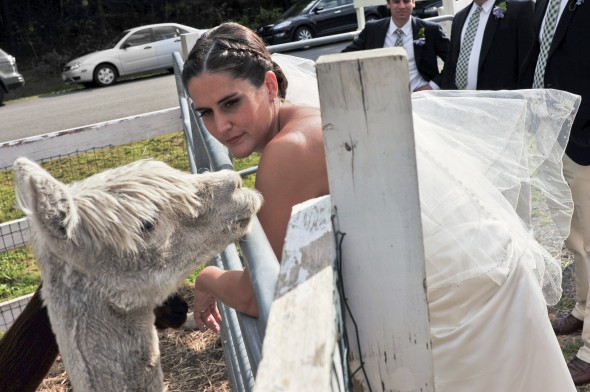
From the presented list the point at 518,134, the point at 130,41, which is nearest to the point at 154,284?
the point at 518,134

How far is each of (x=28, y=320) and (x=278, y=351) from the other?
4.74 ft

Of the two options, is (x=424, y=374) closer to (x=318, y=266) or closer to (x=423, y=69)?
(x=318, y=266)

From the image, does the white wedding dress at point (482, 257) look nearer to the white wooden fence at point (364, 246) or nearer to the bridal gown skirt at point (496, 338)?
the bridal gown skirt at point (496, 338)

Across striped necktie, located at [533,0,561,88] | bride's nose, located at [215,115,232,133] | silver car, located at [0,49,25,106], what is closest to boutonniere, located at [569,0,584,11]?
striped necktie, located at [533,0,561,88]

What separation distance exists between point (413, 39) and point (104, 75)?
15196 millimetres

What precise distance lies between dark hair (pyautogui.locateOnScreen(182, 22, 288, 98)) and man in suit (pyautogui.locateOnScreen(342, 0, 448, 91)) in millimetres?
3188

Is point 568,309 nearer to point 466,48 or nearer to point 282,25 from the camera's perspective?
point 466,48

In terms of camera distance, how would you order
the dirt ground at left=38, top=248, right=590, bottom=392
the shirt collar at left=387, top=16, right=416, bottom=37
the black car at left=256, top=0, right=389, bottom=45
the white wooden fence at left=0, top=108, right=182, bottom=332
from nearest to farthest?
the dirt ground at left=38, top=248, right=590, bottom=392
the white wooden fence at left=0, top=108, right=182, bottom=332
the shirt collar at left=387, top=16, right=416, bottom=37
the black car at left=256, top=0, right=389, bottom=45

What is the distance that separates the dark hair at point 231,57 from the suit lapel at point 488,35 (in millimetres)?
2380

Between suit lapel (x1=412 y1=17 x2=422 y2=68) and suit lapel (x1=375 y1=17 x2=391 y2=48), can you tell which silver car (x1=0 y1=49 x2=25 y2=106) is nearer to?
suit lapel (x1=375 y1=17 x2=391 y2=48)

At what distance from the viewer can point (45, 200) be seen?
167cm

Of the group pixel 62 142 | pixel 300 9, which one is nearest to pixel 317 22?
pixel 300 9

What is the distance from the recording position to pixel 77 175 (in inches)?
283

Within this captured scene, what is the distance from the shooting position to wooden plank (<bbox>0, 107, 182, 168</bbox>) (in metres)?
4.36
